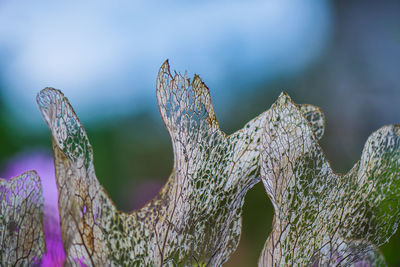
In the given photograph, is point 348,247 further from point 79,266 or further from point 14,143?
point 14,143

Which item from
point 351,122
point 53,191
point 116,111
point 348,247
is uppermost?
point 116,111

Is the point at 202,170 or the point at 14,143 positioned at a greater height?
the point at 14,143

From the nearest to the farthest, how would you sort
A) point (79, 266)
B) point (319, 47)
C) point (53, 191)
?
point (79, 266) < point (53, 191) < point (319, 47)

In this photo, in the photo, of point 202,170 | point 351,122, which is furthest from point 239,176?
point 351,122
